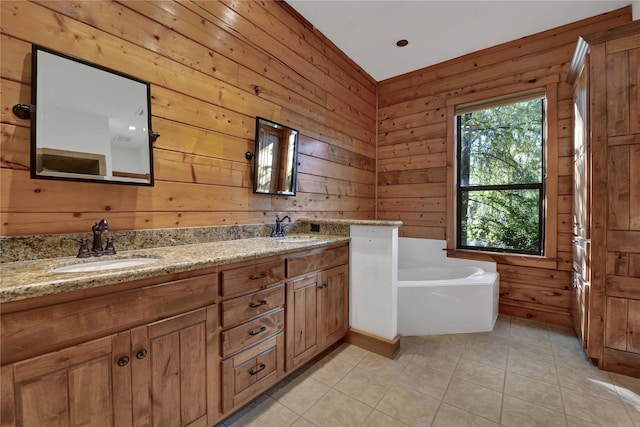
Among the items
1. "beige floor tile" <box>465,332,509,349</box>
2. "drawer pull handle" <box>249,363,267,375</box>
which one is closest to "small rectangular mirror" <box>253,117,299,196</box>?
"drawer pull handle" <box>249,363,267,375</box>

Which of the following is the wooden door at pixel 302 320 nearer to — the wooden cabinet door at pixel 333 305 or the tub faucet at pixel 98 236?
the wooden cabinet door at pixel 333 305

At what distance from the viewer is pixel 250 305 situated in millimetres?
1454

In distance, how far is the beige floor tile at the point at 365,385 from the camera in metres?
1.62

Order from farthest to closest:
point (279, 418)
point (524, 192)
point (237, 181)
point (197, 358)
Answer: point (524, 192) → point (237, 181) → point (279, 418) → point (197, 358)

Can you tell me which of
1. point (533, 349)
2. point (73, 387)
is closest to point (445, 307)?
point (533, 349)

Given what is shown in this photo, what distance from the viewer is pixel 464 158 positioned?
3232 mm

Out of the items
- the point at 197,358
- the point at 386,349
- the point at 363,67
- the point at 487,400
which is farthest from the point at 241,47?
the point at 487,400

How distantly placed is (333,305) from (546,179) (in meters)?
2.47

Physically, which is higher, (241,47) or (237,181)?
(241,47)

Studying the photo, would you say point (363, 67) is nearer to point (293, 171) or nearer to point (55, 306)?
point (293, 171)

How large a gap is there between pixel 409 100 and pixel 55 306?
12.5ft

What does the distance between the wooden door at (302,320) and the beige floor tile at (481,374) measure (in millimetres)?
1016

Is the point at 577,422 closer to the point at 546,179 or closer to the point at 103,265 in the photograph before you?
the point at 546,179

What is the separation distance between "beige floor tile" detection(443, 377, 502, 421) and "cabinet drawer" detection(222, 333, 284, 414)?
A: 1.03 meters
